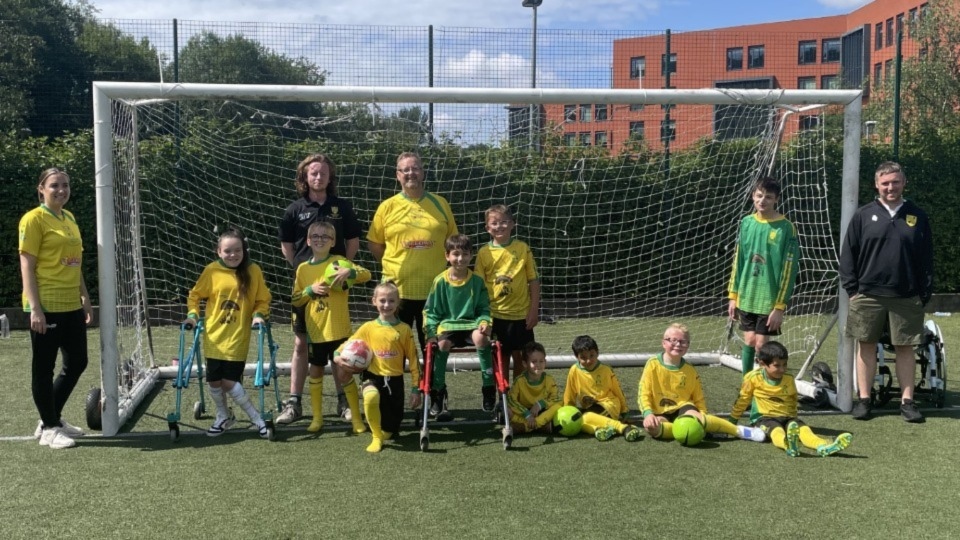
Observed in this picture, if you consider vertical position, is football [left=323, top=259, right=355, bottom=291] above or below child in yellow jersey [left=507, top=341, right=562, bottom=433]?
above

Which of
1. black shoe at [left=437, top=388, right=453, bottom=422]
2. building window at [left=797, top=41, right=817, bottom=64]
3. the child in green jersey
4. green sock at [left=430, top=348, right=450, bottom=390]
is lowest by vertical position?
black shoe at [left=437, top=388, right=453, bottom=422]

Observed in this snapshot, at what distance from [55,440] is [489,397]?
2.74 m

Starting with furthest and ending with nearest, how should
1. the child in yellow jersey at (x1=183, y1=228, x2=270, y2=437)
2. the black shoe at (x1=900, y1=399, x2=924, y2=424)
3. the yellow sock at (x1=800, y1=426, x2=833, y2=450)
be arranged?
Result: the black shoe at (x1=900, y1=399, x2=924, y2=424), the child in yellow jersey at (x1=183, y1=228, x2=270, y2=437), the yellow sock at (x1=800, y1=426, x2=833, y2=450)

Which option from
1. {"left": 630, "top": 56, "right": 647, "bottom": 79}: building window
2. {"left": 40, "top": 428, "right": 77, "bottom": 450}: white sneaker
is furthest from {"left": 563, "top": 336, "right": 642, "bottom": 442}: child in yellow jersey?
{"left": 630, "top": 56, "right": 647, "bottom": 79}: building window

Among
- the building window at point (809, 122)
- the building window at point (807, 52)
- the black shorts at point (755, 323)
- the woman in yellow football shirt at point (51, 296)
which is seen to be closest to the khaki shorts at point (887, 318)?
the black shorts at point (755, 323)

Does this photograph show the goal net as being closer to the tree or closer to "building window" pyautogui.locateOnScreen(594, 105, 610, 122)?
"building window" pyautogui.locateOnScreen(594, 105, 610, 122)

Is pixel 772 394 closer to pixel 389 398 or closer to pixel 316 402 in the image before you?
pixel 389 398

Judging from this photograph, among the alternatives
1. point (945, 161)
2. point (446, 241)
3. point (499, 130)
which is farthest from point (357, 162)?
point (945, 161)

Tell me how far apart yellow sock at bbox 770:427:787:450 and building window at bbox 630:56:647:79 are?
18.3 feet

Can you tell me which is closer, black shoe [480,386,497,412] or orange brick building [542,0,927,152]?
black shoe [480,386,497,412]

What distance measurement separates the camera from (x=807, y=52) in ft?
50.1

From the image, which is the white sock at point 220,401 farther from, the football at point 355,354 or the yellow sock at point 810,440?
the yellow sock at point 810,440

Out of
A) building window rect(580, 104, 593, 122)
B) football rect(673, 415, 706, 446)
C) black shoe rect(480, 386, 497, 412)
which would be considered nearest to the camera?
football rect(673, 415, 706, 446)

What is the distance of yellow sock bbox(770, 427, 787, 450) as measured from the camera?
4.41 m
